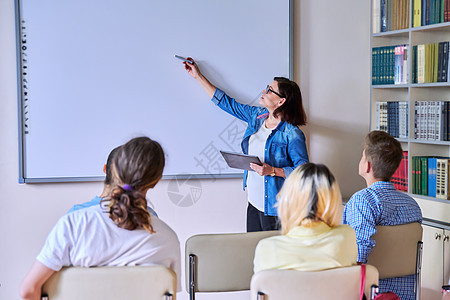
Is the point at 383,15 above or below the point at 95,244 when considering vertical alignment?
above

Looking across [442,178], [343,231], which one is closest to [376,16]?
[442,178]

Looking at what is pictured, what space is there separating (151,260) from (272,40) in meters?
2.12

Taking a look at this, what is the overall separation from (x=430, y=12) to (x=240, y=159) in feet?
5.04

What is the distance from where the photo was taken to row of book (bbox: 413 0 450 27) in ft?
10.6

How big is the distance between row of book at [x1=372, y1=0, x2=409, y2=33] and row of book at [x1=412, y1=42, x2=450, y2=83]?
23 cm

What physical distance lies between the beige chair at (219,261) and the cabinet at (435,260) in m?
1.37

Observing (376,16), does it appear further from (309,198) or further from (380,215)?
(309,198)

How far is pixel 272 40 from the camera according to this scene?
3486 mm

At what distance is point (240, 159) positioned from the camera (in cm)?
297

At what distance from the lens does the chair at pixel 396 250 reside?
2.27 meters

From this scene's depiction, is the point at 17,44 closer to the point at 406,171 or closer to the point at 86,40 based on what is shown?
the point at 86,40

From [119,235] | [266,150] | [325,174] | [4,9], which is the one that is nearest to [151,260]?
[119,235]

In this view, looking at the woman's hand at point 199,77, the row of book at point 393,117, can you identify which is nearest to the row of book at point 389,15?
the row of book at point 393,117

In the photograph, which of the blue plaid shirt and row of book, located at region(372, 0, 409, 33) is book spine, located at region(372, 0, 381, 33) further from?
the blue plaid shirt
